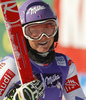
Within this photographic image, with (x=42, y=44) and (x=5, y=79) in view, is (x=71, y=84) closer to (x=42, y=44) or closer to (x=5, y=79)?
(x=42, y=44)

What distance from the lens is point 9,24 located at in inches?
72.2

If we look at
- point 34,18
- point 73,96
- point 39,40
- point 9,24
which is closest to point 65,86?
point 73,96

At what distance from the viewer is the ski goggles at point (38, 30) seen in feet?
7.48

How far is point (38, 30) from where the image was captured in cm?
229

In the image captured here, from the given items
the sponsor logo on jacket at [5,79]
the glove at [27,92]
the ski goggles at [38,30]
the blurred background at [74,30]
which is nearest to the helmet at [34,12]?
the ski goggles at [38,30]

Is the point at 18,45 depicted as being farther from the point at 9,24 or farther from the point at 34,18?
the point at 34,18

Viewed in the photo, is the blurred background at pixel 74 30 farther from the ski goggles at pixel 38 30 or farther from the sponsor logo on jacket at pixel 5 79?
the sponsor logo on jacket at pixel 5 79

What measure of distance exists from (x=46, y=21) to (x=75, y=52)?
9.03 ft

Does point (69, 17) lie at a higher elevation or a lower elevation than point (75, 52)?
higher

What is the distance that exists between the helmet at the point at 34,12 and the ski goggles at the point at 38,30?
0.12ft

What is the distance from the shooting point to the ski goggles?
228 centimetres

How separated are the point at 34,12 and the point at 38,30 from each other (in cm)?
18

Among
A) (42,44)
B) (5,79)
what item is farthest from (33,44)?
(5,79)

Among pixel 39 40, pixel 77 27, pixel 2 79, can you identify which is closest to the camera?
pixel 2 79
